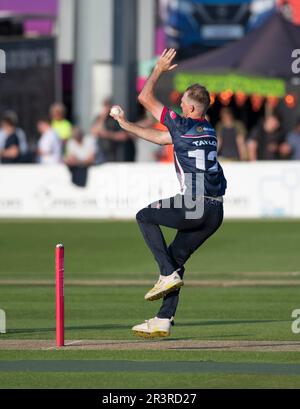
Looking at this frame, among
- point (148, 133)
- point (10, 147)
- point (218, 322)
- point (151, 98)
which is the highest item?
point (151, 98)

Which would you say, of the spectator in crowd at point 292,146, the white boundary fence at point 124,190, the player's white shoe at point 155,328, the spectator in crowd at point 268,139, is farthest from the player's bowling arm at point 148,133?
the spectator in crowd at point 268,139

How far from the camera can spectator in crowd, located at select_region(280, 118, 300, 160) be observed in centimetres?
2959

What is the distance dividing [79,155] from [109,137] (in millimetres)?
2250

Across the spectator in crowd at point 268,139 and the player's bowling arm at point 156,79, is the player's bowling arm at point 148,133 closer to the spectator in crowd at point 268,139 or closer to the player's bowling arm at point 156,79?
the player's bowling arm at point 156,79

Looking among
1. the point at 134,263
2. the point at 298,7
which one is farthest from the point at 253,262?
the point at 298,7

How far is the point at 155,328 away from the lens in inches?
475

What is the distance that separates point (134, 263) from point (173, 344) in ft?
26.9

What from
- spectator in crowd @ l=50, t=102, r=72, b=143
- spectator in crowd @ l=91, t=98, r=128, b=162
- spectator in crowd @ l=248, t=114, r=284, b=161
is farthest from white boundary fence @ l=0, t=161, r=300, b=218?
spectator in crowd @ l=248, t=114, r=284, b=161

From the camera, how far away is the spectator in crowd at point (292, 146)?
29.6 meters

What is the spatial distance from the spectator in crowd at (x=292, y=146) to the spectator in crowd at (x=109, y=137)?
339 centimetres

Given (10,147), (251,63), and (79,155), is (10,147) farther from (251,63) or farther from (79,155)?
(251,63)

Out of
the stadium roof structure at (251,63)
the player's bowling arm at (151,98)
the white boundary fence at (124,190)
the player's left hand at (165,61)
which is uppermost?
the player's left hand at (165,61)

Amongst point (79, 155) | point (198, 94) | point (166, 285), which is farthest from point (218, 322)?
point (79, 155)
